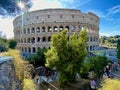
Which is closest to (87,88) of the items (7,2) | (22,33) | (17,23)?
(7,2)

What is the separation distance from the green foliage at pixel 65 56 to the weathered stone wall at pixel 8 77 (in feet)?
16.2

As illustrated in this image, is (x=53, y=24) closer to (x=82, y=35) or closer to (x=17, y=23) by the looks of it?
(x=17, y=23)

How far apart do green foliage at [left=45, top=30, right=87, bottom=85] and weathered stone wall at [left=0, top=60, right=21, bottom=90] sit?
16.2ft

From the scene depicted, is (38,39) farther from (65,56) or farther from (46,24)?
(65,56)

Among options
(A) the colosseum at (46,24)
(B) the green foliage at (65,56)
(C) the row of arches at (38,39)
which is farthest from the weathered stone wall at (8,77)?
(C) the row of arches at (38,39)

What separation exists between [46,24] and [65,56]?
68.4 feet

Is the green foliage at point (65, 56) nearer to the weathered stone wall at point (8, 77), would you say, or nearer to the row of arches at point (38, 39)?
the weathered stone wall at point (8, 77)

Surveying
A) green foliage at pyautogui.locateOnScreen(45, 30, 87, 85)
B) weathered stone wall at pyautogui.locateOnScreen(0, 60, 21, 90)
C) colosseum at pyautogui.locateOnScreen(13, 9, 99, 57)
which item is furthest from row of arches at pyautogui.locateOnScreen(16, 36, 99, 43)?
weathered stone wall at pyautogui.locateOnScreen(0, 60, 21, 90)

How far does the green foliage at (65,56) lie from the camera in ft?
38.4

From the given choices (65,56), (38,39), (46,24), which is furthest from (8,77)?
(38,39)

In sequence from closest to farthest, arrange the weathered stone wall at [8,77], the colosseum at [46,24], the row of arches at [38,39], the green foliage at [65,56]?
the weathered stone wall at [8,77], the green foliage at [65,56], the colosseum at [46,24], the row of arches at [38,39]

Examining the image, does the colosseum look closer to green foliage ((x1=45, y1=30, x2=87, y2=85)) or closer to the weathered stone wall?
green foliage ((x1=45, y1=30, x2=87, y2=85))

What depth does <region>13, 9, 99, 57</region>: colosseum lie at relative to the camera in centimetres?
3180

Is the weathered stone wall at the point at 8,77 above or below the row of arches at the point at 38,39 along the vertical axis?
below
